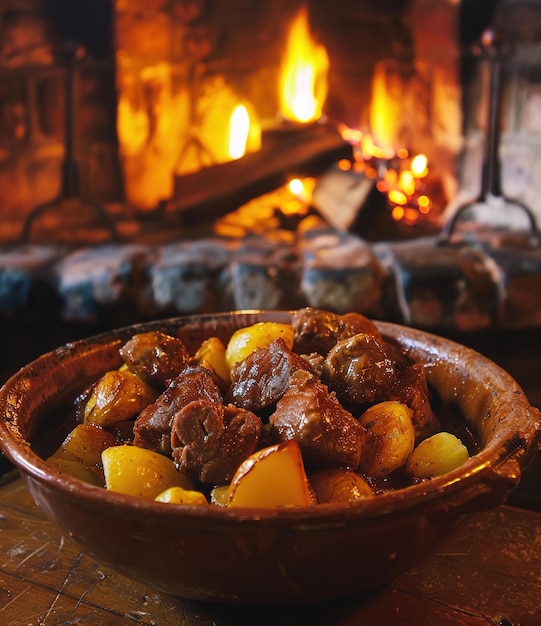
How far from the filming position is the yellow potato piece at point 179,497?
66 centimetres

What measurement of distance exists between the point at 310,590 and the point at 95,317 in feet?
4.95

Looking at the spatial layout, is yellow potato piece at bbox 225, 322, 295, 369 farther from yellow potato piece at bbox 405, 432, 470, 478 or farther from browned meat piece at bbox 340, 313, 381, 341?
yellow potato piece at bbox 405, 432, 470, 478

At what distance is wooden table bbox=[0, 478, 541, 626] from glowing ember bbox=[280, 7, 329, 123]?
220cm

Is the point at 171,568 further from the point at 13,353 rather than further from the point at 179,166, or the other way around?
the point at 179,166

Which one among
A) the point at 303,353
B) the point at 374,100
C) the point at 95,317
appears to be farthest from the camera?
the point at 374,100

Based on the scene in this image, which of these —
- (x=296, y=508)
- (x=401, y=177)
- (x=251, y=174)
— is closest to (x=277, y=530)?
(x=296, y=508)

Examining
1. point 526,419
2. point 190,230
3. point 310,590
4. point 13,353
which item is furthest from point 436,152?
point 310,590

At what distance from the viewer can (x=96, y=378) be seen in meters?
0.99

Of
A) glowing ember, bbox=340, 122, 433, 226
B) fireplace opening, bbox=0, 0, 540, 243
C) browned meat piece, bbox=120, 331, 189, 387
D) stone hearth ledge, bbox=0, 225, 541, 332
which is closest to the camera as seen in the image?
browned meat piece, bbox=120, 331, 189, 387

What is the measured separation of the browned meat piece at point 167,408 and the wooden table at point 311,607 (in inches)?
5.9

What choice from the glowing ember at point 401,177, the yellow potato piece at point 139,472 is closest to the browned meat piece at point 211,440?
the yellow potato piece at point 139,472

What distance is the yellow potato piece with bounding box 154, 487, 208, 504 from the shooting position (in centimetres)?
66

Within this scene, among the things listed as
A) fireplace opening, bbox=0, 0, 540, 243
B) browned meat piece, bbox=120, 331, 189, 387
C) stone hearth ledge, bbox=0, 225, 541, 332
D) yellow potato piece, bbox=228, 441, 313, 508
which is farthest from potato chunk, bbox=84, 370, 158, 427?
fireplace opening, bbox=0, 0, 540, 243

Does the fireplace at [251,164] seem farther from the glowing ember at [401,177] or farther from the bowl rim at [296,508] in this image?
the bowl rim at [296,508]
